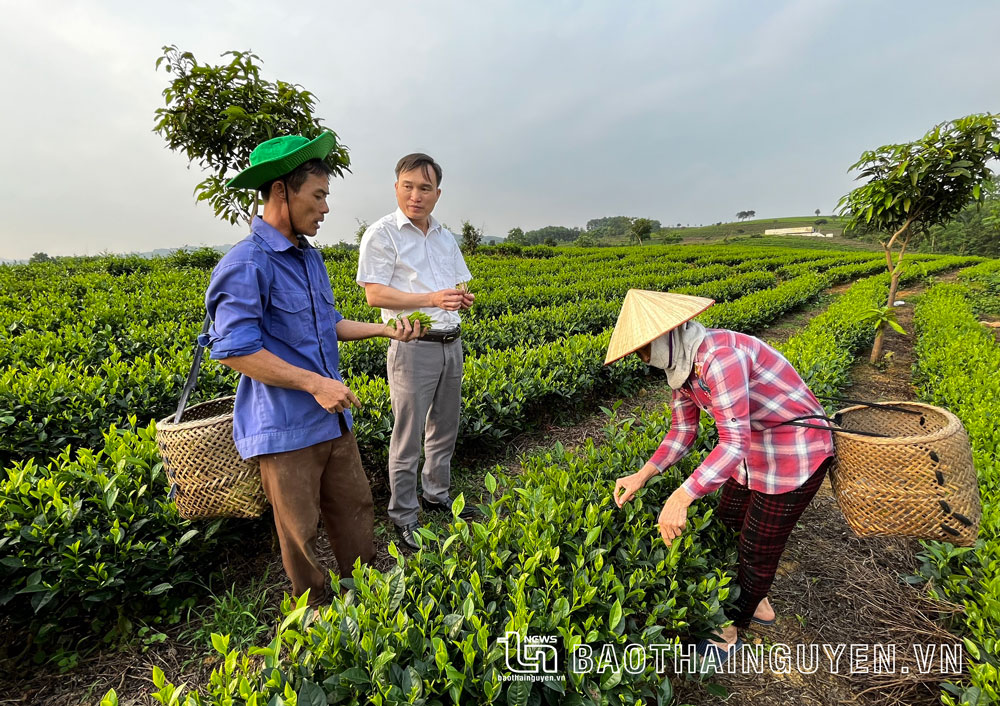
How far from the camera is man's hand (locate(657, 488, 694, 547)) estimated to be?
1714mm

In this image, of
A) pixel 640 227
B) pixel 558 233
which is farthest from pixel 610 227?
pixel 640 227

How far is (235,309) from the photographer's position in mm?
1605

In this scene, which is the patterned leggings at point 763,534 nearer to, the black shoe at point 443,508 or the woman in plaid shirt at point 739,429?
the woman in plaid shirt at point 739,429

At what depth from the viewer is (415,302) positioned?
2.57 meters

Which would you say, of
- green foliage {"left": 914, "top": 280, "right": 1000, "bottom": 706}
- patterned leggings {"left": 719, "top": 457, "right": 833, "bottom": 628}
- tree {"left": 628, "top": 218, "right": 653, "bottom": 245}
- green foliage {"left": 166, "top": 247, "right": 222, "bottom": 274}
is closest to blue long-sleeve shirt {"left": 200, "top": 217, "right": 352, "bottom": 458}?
patterned leggings {"left": 719, "top": 457, "right": 833, "bottom": 628}

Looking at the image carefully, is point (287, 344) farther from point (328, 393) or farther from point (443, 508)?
point (443, 508)

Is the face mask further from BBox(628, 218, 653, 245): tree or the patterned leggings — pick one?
BBox(628, 218, 653, 245): tree

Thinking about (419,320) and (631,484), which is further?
(419,320)

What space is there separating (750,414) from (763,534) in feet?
1.82

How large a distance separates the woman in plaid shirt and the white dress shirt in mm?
1305

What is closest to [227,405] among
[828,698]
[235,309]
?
[235,309]

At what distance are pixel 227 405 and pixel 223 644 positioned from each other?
4.53ft

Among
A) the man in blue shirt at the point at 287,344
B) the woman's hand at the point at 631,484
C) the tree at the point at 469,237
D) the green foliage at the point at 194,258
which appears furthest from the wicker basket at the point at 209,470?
the tree at the point at 469,237

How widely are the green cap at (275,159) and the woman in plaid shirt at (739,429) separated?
1.41m
